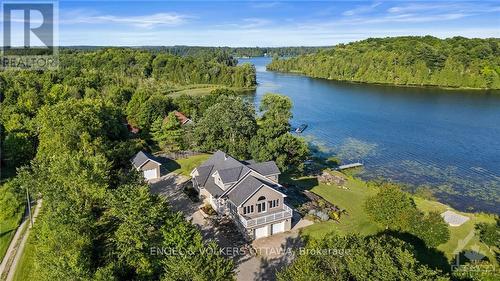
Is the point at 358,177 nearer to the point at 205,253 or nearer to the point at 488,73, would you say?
the point at 205,253

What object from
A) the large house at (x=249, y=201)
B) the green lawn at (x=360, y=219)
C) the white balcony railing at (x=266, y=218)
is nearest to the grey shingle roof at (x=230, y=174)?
the large house at (x=249, y=201)

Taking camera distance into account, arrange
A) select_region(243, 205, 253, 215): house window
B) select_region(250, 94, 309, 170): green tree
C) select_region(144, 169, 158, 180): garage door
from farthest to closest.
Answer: select_region(144, 169, 158, 180): garage door
select_region(250, 94, 309, 170): green tree
select_region(243, 205, 253, 215): house window

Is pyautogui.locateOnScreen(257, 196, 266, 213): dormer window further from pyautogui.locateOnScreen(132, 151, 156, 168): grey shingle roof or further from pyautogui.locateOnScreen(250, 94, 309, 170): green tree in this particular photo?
pyautogui.locateOnScreen(132, 151, 156, 168): grey shingle roof

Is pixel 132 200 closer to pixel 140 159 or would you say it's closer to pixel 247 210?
pixel 247 210

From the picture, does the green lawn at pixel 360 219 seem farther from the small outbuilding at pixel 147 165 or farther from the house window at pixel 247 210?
the small outbuilding at pixel 147 165

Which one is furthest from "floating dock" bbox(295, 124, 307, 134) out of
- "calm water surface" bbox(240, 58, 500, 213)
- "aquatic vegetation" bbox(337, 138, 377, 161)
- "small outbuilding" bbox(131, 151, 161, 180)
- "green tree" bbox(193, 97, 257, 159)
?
"small outbuilding" bbox(131, 151, 161, 180)

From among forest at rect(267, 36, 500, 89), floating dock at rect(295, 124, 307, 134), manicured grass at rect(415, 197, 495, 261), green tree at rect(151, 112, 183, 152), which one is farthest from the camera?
forest at rect(267, 36, 500, 89)
